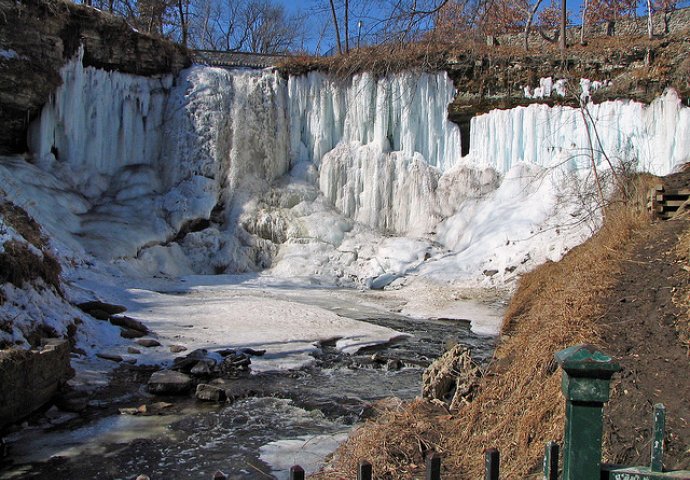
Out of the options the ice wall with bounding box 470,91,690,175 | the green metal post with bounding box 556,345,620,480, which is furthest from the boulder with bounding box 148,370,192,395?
the ice wall with bounding box 470,91,690,175

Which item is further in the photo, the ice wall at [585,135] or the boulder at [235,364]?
the ice wall at [585,135]

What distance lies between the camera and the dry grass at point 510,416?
14.7ft

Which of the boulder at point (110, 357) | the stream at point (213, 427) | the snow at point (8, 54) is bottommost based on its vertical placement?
the stream at point (213, 427)

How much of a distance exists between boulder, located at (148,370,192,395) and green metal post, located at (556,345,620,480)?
6582 millimetres

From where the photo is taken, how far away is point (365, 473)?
260cm

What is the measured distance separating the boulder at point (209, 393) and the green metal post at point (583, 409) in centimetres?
619

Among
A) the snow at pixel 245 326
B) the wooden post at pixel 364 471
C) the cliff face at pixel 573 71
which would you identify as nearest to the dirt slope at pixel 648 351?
the wooden post at pixel 364 471

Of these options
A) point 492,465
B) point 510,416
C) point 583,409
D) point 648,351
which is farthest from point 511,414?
point 583,409

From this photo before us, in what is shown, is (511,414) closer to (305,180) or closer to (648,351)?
(648,351)

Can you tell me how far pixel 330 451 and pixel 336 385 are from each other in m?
2.76

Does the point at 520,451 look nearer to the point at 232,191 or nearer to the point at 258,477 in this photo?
the point at 258,477

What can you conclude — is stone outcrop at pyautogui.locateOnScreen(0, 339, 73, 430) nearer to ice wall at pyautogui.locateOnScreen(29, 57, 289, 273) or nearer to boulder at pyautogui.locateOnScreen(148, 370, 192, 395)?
boulder at pyautogui.locateOnScreen(148, 370, 192, 395)

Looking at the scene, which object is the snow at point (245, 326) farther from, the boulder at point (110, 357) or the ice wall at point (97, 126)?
the ice wall at point (97, 126)

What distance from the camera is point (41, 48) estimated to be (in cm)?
2052
